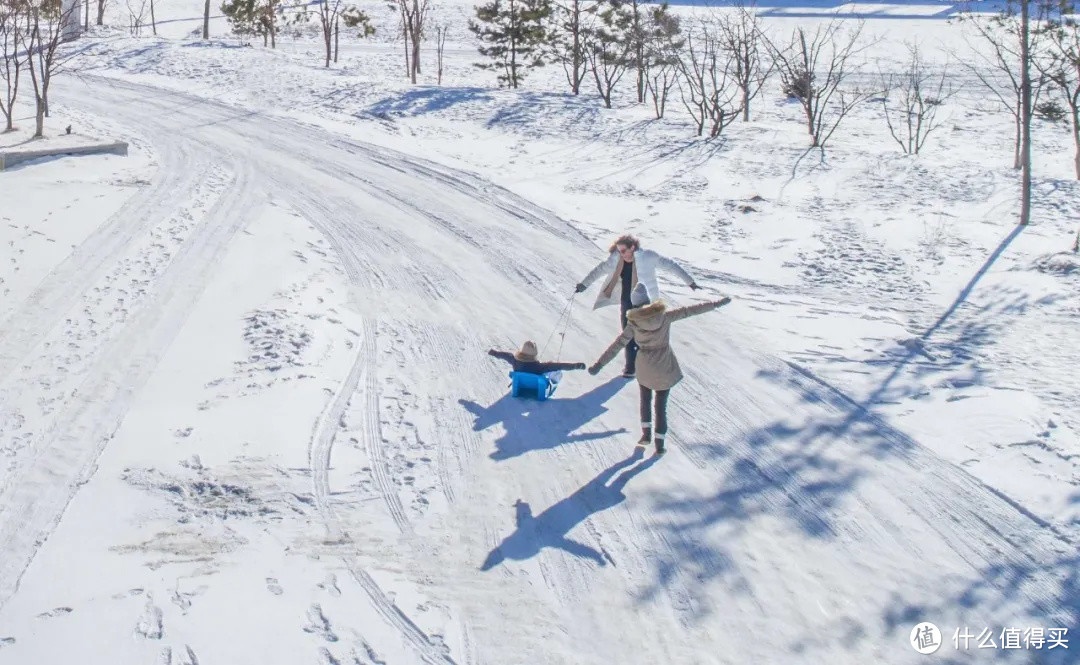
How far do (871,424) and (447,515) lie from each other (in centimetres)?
371

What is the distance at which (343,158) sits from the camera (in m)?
17.4

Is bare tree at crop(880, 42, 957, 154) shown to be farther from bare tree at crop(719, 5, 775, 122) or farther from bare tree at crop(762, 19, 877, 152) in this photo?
bare tree at crop(719, 5, 775, 122)

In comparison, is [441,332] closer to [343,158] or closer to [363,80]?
[343,158]

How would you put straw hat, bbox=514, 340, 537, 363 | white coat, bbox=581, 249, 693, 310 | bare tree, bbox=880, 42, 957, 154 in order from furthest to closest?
bare tree, bbox=880, 42, 957, 154 < white coat, bbox=581, 249, 693, 310 < straw hat, bbox=514, 340, 537, 363

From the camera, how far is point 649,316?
6.93 metres

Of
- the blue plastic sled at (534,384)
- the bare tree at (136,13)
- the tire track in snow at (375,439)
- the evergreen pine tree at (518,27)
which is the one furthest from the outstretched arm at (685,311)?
the bare tree at (136,13)

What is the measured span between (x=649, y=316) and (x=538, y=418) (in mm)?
1536

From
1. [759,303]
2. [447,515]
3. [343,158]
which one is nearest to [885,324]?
[759,303]

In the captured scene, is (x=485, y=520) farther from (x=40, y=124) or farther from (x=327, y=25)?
(x=327, y=25)

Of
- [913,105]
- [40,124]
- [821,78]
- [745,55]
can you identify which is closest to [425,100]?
[745,55]

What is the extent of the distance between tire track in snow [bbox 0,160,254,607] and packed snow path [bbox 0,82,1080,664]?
0.09ft

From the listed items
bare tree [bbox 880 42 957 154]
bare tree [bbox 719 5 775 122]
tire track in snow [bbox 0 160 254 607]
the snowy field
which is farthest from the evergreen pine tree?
tire track in snow [bbox 0 160 254 607]

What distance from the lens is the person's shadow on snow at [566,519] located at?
6.02 meters

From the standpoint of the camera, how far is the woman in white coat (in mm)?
8672
